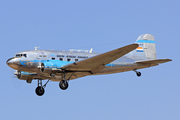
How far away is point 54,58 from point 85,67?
2.53 meters

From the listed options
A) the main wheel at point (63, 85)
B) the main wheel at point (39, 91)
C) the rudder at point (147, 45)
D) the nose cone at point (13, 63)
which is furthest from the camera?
the rudder at point (147, 45)

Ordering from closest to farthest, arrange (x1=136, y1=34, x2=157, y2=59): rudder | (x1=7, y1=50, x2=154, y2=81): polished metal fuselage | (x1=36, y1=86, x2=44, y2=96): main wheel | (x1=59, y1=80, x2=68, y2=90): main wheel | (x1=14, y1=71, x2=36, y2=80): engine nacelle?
(x1=7, y1=50, x2=154, y2=81): polished metal fuselage → (x1=59, y1=80, x2=68, y2=90): main wheel → (x1=14, y1=71, x2=36, y2=80): engine nacelle → (x1=36, y1=86, x2=44, y2=96): main wheel → (x1=136, y1=34, x2=157, y2=59): rudder

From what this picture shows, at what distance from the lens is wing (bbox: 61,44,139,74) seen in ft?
86.5

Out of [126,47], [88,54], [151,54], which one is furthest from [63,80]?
[151,54]

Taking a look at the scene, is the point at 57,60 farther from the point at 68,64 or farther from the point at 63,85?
the point at 63,85

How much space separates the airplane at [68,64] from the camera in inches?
1080

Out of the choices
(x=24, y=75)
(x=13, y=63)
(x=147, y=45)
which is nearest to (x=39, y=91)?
(x=24, y=75)

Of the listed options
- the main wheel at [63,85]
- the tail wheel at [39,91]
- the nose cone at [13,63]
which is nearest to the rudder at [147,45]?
the main wheel at [63,85]

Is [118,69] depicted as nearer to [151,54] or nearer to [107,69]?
[107,69]

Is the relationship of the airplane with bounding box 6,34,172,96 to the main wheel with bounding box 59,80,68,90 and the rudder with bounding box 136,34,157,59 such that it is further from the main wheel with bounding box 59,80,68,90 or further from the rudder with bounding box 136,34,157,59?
the rudder with bounding box 136,34,157,59

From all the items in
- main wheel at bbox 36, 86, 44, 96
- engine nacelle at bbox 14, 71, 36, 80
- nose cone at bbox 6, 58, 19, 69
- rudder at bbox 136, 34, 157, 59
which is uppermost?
rudder at bbox 136, 34, 157, 59

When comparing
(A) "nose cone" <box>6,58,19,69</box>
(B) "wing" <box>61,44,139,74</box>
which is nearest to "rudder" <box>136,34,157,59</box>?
(B) "wing" <box>61,44,139,74</box>

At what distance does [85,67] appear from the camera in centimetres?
2853

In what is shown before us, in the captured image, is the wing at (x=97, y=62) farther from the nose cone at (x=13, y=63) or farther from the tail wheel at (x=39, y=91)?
the tail wheel at (x=39, y=91)
